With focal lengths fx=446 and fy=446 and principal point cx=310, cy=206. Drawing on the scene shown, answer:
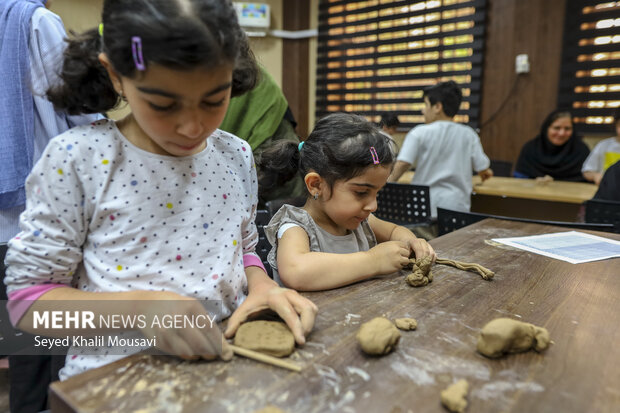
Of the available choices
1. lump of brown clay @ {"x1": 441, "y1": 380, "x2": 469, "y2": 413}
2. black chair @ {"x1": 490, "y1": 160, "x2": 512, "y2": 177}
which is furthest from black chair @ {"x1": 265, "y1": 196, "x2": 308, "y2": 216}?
black chair @ {"x1": 490, "y1": 160, "x2": 512, "y2": 177}

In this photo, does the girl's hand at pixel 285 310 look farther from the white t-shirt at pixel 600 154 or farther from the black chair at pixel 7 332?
the white t-shirt at pixel 600 154

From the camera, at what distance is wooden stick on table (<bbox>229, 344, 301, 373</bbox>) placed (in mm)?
682

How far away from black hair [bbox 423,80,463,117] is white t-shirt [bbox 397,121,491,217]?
0.51 feet

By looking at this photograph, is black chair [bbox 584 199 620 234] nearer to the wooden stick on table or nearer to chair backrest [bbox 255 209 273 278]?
chair backrest [bbox 255 209 273 278]

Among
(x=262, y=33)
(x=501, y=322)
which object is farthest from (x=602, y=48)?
(x=501, y=322)

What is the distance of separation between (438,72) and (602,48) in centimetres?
162

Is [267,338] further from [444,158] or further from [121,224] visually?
[444,158]

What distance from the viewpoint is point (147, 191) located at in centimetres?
87

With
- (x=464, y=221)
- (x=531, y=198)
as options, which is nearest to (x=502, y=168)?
(x=531, y=198)

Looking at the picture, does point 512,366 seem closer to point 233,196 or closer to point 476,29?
point 233,196

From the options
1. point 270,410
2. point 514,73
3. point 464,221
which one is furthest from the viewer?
point 514,73

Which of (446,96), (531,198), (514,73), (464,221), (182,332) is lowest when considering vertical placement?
(531,198)

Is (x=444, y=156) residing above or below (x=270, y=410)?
above

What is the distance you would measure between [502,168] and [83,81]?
4.82 metres
